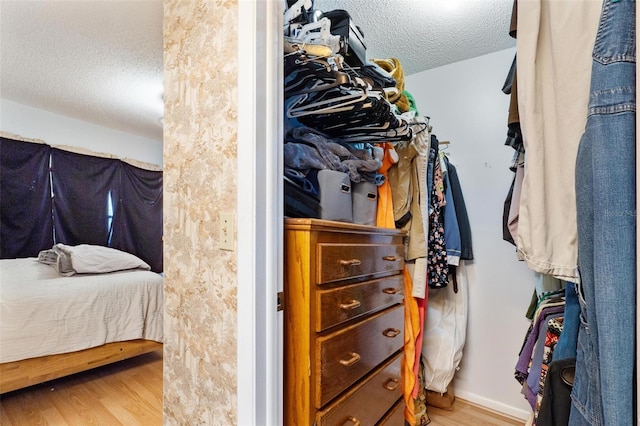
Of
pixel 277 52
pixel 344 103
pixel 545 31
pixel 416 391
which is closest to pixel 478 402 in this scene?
pixel 416 391

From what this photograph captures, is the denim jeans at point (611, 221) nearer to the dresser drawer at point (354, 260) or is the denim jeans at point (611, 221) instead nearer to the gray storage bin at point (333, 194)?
the dresser drawer at point (354, 260)

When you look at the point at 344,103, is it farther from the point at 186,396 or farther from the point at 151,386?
the point at 151,386

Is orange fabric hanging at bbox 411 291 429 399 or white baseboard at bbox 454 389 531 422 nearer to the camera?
orange fabric hanging at bbox 411 291 429 399

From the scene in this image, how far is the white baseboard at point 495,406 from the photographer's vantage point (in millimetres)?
1863

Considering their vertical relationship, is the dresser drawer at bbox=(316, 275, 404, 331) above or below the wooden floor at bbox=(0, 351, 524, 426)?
above

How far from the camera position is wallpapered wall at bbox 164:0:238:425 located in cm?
93

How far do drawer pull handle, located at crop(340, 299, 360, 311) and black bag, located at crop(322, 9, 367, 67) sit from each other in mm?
1000

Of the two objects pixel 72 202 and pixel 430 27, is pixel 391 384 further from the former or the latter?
pixel 72 202

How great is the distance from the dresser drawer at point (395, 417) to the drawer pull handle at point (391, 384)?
4.4 inches

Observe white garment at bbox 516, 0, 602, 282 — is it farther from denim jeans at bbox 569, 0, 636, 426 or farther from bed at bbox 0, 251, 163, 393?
bed at bbox 0, 251, 163, 393

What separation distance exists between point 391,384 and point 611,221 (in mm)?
1228

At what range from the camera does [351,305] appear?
111 centimetres

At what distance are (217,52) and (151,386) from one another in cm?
246

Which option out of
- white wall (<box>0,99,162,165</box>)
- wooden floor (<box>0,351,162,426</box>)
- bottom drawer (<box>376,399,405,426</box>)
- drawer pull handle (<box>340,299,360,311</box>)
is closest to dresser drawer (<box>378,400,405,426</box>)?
bottom drawer (<box>376,399,405,426</box>)
